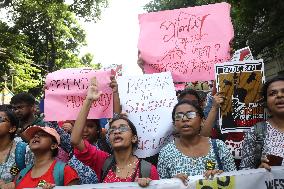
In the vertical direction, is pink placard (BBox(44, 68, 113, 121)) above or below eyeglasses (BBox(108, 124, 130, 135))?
above

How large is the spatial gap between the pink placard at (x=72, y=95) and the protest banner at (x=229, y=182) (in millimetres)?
1291

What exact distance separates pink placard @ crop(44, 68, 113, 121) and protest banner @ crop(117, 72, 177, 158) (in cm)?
22

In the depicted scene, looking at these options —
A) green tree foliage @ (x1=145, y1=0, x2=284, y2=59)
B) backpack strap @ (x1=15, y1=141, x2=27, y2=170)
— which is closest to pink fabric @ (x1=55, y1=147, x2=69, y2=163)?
backpack strap @ (x1=15, y1=141, x2=27, y2=170)

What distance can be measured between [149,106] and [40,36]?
2407cm

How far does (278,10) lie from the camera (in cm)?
1086

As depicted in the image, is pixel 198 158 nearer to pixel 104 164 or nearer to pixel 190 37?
pixel 104 164

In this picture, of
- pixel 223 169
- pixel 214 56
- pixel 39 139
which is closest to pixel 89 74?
pixel 39 139

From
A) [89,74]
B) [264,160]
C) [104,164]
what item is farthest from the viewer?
[89,74]

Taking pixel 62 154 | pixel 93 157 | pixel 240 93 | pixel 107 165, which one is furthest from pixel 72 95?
pixel 240 93

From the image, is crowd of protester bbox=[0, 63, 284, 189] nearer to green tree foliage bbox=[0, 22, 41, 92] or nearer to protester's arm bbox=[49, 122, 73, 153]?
protester's arm bbox=[49, 122, 73, 153]

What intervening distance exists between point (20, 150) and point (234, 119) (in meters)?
2.01

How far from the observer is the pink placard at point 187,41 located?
4.91 m

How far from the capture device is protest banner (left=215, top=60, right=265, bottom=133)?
4.04 m

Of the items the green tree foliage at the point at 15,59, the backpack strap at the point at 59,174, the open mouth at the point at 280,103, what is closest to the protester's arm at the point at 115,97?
the backpack strap at the point at 59,174
